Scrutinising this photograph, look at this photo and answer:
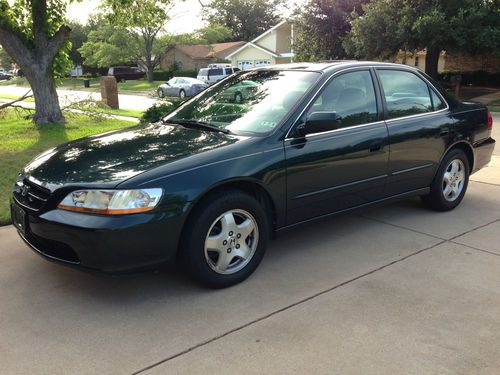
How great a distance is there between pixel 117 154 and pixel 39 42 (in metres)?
9.34

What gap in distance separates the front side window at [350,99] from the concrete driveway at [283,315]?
1.16 meters

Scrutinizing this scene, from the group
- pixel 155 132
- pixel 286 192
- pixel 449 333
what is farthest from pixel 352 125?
pixel 449 333

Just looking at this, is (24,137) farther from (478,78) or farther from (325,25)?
(478,78)

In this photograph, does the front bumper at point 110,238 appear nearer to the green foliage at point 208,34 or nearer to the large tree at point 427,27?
the large tree at point 427,27

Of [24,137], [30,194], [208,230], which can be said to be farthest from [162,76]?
[208,230]

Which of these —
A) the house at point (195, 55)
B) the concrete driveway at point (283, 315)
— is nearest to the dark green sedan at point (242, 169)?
the concrete driveway at point (283, 315)

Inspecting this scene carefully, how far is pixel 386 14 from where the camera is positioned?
2262 centimetres

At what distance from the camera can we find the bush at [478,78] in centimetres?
3011

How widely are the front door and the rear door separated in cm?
16

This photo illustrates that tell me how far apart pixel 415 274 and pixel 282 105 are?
5.75 ft

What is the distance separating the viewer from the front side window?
4309 millimetres

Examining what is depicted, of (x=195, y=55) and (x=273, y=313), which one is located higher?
(x=195, y=55)

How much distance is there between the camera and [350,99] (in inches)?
177

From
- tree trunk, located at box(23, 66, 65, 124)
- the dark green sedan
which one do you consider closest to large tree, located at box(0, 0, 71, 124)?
tree trunk, located at box(23, 66, 65, 124)
